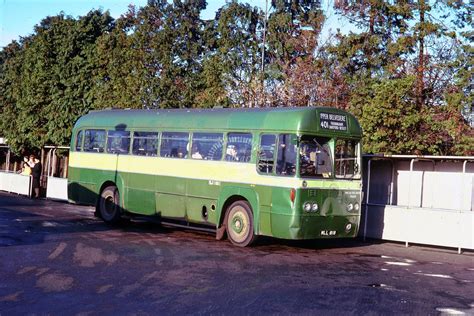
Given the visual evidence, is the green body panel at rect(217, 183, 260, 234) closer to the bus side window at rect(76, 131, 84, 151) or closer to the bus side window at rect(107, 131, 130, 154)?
the bus side window at rect(107, 131, 130, 154)

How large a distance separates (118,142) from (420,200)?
8489 mm

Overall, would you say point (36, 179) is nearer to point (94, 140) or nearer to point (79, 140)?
point (79, 140)

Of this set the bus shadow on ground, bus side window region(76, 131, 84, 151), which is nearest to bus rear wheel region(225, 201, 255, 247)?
the bus shadow on ground

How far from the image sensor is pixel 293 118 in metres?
12.8

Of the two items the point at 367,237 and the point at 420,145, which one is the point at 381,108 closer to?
the point at 420,145

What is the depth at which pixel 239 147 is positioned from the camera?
13914mm

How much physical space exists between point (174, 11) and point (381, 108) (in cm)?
1323

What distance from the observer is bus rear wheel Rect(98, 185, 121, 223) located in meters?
17.5

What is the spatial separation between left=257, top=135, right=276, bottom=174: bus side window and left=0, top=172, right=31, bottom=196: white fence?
19323mm

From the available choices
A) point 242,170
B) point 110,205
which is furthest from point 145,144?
point 242,170

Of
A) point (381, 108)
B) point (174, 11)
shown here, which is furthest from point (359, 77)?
point (174, 11)

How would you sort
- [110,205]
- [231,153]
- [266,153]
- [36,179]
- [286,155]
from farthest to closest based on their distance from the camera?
[36,179] < [110,205] < [231,153] < [266,153] < [286,155]

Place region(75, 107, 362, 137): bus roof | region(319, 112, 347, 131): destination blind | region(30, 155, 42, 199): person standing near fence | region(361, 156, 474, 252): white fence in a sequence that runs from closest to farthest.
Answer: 1. region(75, 107, 362, 137): bus roof
2. region(319, 112, 347, 131): destination blind
3. region(361, 156, 474, 252): white fence
4. region(30, 155, 42, 199): person standing near fence

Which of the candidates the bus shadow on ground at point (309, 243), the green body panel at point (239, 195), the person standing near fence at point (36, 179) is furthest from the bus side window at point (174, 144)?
the person standing near fence at point (36, 179)
